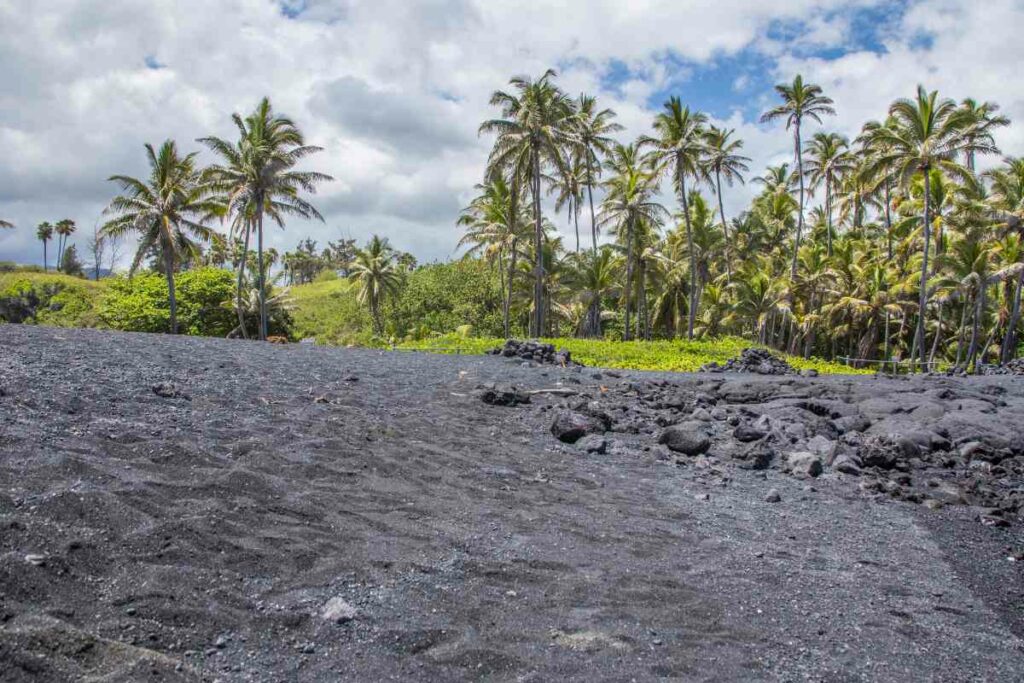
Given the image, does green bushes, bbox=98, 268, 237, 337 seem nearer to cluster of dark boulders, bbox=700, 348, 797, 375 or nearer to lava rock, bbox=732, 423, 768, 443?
cluster of dark boulders, bbox=700, 348, 797, 375

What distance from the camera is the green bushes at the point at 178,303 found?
37562 millimetres

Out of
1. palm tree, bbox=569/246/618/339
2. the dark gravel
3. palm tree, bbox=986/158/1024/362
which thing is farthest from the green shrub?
the dark gravel

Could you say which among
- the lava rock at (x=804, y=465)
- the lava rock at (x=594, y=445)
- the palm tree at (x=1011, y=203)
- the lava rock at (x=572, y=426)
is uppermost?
the palm tree at (x=1011, y=203)

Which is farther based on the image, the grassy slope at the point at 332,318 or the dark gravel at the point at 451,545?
the grassy slope at the point at 332,318

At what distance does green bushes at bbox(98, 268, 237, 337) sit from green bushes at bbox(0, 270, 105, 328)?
2799 mm

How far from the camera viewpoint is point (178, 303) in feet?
129

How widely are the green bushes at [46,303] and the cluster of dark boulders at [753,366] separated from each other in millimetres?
34899

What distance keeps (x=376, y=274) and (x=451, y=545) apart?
40.9 m

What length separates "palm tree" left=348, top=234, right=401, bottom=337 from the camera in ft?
148

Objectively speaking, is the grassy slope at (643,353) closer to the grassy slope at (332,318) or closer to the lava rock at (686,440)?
the lava rock at (686,440)

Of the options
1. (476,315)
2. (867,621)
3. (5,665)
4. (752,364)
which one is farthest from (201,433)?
(476,315)

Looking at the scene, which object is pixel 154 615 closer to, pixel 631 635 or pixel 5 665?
pixel 5 665

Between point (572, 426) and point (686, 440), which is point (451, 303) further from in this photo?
point (686, 440)

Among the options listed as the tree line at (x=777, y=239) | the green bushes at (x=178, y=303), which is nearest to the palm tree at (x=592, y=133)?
the tree line at (x=777, y=239)
